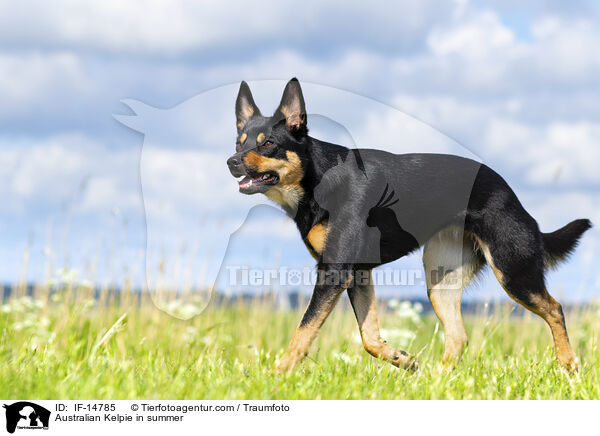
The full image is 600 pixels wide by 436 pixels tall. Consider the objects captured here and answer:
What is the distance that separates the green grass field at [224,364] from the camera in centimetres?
378

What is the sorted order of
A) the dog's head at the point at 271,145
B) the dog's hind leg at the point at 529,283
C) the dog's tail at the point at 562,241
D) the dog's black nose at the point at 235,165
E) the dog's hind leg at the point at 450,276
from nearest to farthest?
1. the dog's black nose at the point at 235,165
2. the dog's head at the point at 271,145
3. the dog's hind leg at the point at 529,283
4. the dog's hind leg at the point at 450,276
5. the dog's tail at the point at 562,241

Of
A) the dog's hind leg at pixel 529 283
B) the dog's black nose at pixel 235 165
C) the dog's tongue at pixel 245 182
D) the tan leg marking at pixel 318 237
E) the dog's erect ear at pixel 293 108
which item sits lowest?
the dog's hind leg at pixel 529 283

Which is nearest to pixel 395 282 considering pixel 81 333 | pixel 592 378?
pixel 592 378

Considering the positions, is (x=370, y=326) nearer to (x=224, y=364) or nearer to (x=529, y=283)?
(x=224, y=364)

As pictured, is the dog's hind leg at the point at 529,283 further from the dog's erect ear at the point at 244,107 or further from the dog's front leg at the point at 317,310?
the dog's erect ear at the point at 244,107

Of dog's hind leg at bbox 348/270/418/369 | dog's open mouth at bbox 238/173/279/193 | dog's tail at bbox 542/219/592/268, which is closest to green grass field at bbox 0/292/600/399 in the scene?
dog's hind leg at bbox 348/270/418/369

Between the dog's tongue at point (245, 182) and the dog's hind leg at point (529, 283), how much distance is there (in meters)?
2.05

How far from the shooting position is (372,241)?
4.59 m

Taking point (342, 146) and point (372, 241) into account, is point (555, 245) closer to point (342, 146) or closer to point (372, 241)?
point (372, 241)

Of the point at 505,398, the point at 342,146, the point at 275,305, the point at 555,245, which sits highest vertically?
the point at 342,146

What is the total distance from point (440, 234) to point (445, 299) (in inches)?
24.9

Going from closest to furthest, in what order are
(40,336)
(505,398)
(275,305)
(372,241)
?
(505,398), (372,241), (40,336), (275,305)
